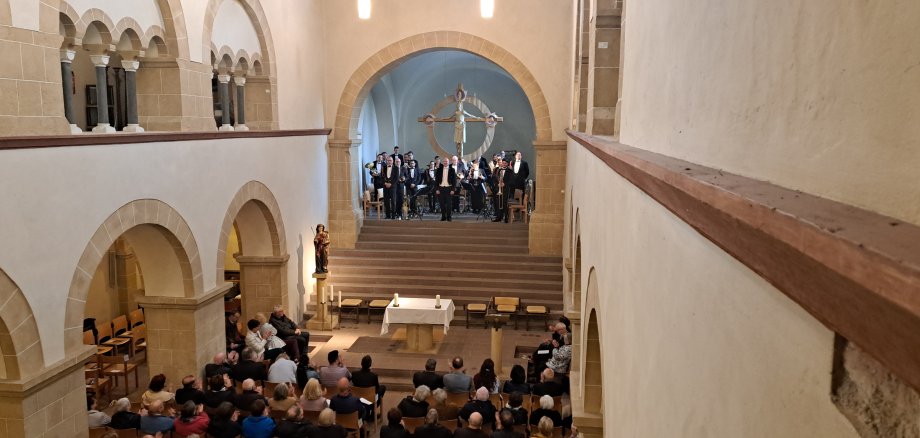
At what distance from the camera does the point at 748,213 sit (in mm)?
1524

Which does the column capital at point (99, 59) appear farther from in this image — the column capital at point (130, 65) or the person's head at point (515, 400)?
the person's head at point (515, 400)

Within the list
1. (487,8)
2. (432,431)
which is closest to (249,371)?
(432,431)

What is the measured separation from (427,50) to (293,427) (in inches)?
451

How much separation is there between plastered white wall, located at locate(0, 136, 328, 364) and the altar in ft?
11.5

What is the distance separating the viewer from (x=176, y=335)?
11758 millimetres

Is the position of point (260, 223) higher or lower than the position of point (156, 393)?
higher

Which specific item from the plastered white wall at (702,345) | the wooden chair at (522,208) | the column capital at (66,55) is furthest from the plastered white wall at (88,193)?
the wooden chair at (522,208)

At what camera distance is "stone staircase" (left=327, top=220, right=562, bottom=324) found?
682 inches

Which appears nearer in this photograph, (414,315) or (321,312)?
(414,315)

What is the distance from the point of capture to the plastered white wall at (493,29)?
17781mm

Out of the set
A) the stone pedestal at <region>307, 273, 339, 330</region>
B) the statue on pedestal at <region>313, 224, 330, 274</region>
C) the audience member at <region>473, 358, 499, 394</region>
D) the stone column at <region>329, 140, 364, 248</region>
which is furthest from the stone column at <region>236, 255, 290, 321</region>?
the audience member at <region>473, 358, 499, 394</region>

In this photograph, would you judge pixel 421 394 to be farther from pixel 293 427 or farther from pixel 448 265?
pixel 448 265

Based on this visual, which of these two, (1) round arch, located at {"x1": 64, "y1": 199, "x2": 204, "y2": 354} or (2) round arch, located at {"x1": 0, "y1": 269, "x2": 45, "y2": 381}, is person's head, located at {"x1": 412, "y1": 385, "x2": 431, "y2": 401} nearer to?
(1) round arch, located at {"x1": 64, "y1": 199, "x2": 204, "y2": 354}

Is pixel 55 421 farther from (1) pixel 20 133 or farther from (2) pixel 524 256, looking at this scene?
(2) pixel 524 256
